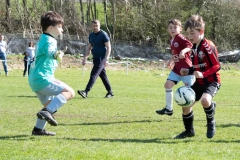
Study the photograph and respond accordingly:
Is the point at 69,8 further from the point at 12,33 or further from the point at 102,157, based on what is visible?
the point at 102,157

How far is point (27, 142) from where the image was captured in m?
6.25

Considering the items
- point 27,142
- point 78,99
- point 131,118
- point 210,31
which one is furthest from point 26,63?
point 210,31

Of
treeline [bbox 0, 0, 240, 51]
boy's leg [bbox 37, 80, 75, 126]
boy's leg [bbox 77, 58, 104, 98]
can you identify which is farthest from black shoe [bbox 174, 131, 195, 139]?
treeline [bbox 0, 0, 240, 51]

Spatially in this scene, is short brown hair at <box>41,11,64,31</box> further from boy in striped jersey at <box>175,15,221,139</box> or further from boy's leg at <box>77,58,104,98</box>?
boy's leg at <box>77,58,104,98</box>

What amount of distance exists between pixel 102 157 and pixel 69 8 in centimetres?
3762

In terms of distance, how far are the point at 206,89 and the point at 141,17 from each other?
116ft

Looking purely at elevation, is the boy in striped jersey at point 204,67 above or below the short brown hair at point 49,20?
below

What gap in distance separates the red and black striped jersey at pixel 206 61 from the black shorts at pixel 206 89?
6 cm

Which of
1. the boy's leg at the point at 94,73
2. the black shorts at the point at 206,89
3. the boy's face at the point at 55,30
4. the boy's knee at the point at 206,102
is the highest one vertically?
the boy's face at the point at 55,30

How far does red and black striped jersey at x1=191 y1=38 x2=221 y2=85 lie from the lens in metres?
6.80

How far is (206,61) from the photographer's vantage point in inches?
270

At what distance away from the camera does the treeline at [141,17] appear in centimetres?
4109

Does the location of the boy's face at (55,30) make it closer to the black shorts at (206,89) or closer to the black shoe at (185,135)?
the black shorts at (206,89)

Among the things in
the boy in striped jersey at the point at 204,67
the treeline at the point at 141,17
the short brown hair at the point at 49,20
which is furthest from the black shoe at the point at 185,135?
the treeline at the point at 141,17
